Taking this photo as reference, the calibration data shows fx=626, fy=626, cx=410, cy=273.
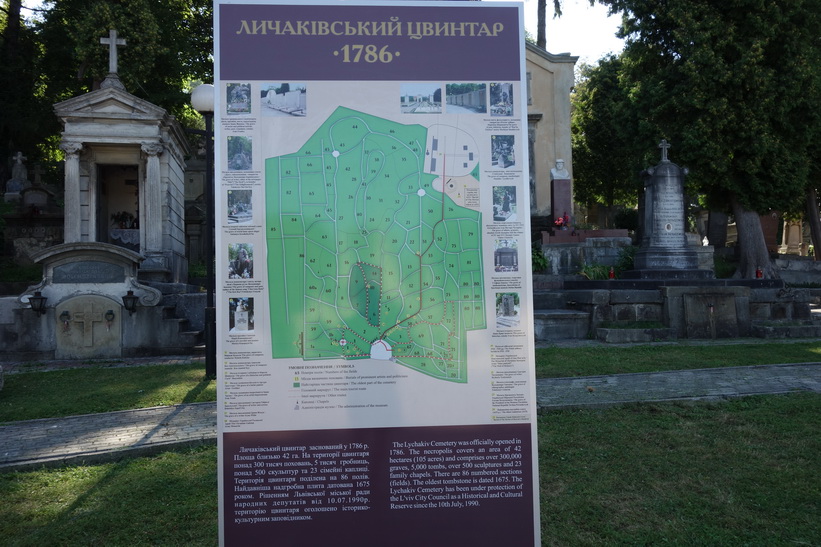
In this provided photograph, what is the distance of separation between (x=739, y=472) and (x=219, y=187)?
14.1 ft

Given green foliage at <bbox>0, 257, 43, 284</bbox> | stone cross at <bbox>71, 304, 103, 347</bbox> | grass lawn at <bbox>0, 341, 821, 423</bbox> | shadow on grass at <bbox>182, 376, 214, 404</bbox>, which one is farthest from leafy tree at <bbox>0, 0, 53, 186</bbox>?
shadow on grass at <bbox>182, 376, 214, 404</bbox>

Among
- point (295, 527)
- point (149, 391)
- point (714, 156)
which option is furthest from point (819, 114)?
point (295, 527)

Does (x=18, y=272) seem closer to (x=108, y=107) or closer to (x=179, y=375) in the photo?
(x=108, y=107)

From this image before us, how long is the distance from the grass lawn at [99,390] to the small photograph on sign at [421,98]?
5410mm

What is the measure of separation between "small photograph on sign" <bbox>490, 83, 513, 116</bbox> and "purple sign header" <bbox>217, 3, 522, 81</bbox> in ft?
0.15

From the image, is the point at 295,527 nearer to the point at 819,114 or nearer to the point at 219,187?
the point at 219,187

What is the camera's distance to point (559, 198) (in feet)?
71.1

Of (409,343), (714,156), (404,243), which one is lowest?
(409,343)

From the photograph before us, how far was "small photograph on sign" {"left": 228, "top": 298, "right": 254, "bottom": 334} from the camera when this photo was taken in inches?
119

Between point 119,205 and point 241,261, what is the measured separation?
18251 millimetres

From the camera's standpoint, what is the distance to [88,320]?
11.7 meters

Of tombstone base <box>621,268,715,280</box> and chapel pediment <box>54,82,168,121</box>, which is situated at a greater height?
chapel pediment <box>54,82,168,121</box>

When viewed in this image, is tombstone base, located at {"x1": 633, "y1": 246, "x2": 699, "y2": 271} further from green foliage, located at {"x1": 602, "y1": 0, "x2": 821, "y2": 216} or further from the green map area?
the green map area

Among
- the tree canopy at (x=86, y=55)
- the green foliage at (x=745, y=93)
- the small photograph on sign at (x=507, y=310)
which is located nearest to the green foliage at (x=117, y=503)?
the small photograph on sign at (x=507, y=310)
